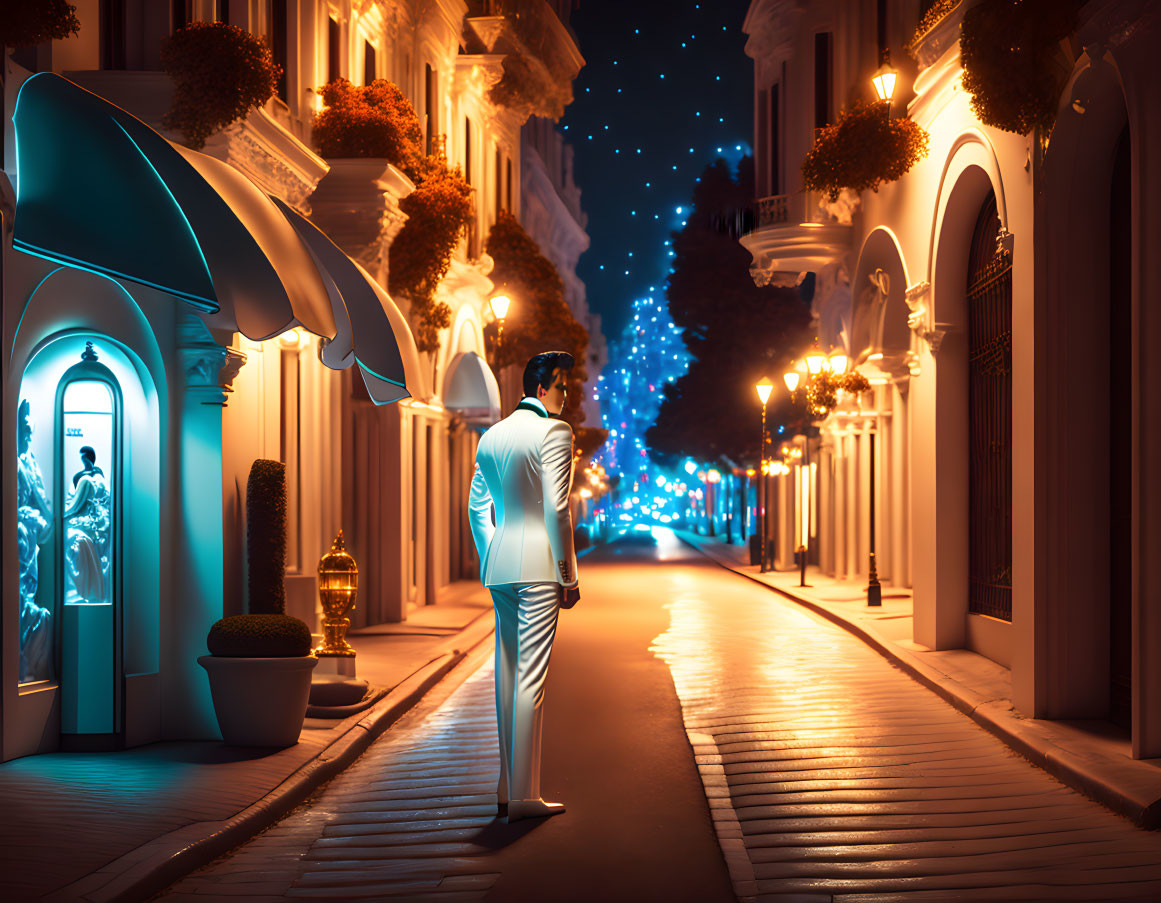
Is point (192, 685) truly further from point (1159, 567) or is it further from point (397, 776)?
point (1159, 567)

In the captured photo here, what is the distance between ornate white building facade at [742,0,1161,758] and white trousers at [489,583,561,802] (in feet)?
13.3

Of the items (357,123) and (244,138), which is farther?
(357,123)

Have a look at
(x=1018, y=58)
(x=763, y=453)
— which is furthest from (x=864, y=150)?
(x=763, y=453)

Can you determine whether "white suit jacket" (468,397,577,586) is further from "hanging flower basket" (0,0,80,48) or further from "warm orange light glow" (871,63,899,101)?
"warm orange light glow" (871,63,899,101)

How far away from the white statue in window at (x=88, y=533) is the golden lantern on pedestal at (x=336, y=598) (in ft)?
8.63

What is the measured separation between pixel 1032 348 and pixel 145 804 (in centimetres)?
739

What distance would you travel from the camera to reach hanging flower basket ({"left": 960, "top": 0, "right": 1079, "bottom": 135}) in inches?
351

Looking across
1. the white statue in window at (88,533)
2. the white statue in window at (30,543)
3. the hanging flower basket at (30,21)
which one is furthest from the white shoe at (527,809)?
the hanging flower basket at (30,21)

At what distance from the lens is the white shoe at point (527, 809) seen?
22.2 ft

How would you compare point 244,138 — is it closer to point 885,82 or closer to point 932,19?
point 932,19

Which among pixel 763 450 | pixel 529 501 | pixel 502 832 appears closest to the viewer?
pixel 502 832

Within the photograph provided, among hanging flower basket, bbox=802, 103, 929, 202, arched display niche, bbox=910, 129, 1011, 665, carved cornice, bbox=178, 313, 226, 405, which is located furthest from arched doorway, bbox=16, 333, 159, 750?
hanging flower basket, bbox=802, 103, 929, 202

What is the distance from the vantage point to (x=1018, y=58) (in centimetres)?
923

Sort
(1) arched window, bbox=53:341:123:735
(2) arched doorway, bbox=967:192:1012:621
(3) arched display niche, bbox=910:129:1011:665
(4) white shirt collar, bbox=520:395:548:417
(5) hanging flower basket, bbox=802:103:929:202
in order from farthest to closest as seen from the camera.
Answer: (5) hanging flower basket, bbox=802:103:929:202, (3) arched display niche, bbox=910:129:1011:665, (2) arched doorway, bbox=967:192:1012:621, (1) arched window, bbox=53:341:123:735, (4) white shirt collar, bbox=520:395:548:417
